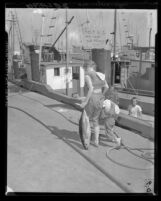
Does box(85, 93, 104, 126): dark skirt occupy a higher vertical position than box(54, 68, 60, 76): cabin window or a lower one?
lower

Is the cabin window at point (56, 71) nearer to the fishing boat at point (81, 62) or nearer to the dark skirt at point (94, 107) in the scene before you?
the fishing boat at point (81, 62)

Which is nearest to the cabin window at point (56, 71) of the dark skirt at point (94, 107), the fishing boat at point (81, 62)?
the fishing boat at point (81, 62)

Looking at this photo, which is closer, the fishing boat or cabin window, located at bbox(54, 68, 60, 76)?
the fishing boat

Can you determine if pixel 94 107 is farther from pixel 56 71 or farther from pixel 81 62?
pixel 56 71

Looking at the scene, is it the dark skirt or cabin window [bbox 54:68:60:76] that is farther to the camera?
cabin window [bbox 54:68:60:76]


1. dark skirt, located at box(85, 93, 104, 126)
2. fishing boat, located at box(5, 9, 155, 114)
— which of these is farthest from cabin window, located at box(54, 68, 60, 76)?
dark skirt, located at box(85, 93, 104, 126)

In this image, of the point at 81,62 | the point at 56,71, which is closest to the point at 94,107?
the point at 81,62

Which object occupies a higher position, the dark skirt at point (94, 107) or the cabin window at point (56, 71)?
the cabin window at point (56, 71)

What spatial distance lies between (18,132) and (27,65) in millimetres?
2287

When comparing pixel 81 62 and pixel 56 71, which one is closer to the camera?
pixel 81 62

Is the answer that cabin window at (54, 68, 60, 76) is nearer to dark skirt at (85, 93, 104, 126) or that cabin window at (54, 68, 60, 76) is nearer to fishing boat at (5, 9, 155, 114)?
fishing boat at (5, 9, 155, 114)

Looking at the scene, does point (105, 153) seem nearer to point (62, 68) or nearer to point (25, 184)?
point (25, 184)

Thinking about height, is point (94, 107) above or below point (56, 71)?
below

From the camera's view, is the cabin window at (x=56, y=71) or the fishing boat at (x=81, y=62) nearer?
the fishing boat at (x=81, y=62)
